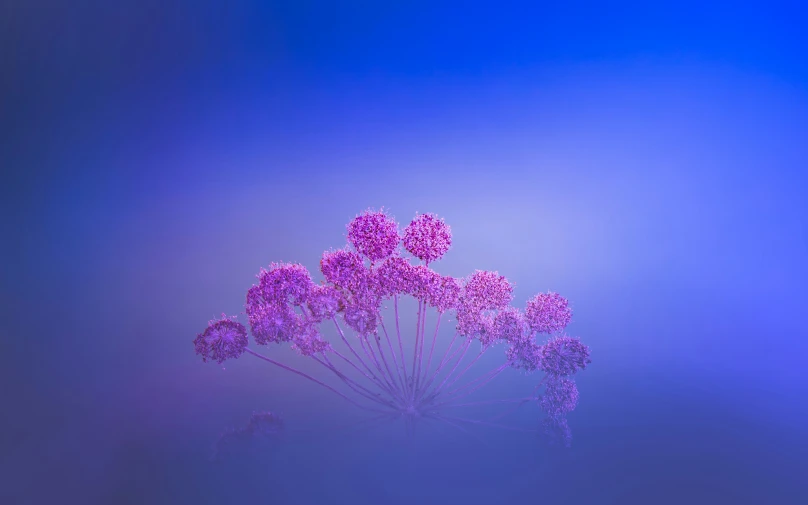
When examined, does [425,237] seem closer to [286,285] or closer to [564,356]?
[286,285]

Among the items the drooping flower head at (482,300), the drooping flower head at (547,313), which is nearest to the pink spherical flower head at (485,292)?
the drooping flower head at (482,300)

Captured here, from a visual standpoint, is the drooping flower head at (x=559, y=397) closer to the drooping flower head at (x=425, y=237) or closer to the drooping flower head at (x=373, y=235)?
the drooping flower head at (x=425, y=237)

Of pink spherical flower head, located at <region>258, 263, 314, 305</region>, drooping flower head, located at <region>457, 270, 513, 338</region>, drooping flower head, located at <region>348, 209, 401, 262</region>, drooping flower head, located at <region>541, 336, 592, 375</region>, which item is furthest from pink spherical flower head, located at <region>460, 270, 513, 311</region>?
pink spherical flower head, located at <region>258, 263, 314, 305</region>

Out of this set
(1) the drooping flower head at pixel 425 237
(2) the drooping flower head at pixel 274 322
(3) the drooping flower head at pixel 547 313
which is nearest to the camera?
(2) the drooping flower head at pixel 274 322

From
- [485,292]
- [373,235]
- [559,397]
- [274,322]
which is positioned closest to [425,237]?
[373,235]

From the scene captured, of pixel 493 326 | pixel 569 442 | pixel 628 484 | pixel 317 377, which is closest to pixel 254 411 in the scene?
pixel 317 377

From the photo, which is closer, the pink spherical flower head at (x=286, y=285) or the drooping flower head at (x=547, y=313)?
the pink spherical flower head at (x=286, y=285)
